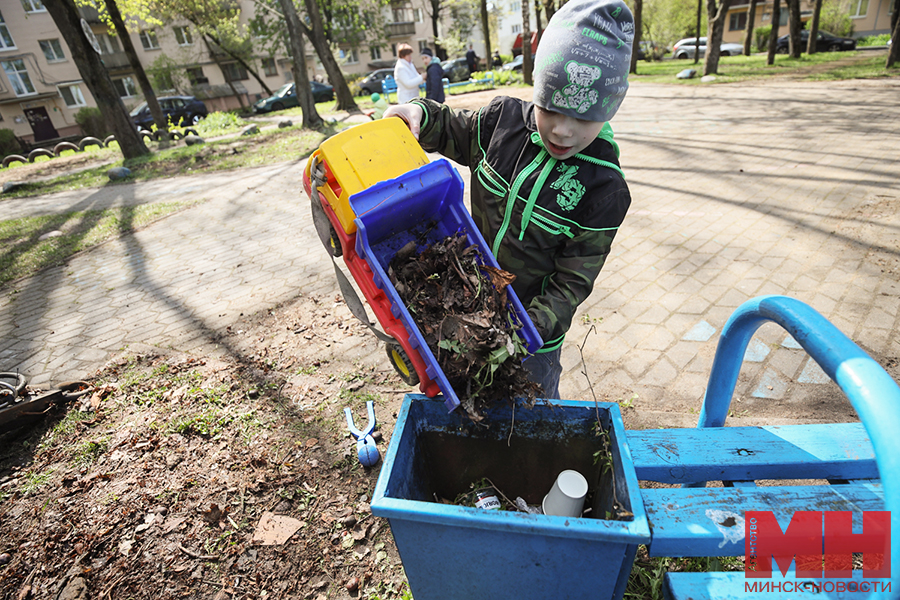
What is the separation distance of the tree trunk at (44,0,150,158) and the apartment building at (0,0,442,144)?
41.9 feet

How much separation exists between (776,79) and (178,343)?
1701 centimetres

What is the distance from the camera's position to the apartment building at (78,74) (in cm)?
2553

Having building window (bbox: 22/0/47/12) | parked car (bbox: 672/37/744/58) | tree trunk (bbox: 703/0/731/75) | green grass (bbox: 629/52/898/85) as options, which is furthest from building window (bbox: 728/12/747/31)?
building window (bbox: 22/0/47/12)

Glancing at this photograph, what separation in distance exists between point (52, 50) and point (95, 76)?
24.1 m

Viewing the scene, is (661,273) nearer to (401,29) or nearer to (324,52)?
(324,52)

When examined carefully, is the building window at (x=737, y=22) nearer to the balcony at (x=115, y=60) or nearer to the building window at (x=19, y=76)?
the balcony at (x=115, y=60)

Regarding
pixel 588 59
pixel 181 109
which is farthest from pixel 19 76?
pixel 588 59

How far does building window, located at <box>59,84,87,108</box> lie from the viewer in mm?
27578

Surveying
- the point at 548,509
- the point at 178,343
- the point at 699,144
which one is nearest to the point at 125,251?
the point at 178,343

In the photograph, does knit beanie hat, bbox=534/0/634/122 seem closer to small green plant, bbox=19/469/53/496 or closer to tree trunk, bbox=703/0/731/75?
small green plant, bbox=19/469/53/496

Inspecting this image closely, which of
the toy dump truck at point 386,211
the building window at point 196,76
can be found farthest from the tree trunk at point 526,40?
the building window at point 196,76

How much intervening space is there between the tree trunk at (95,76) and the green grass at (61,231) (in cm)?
526

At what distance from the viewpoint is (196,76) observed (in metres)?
31.1

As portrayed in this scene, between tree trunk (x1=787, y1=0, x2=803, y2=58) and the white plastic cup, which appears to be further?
tree trunk (x1=787, y1=0, x2=803, y2=58)
